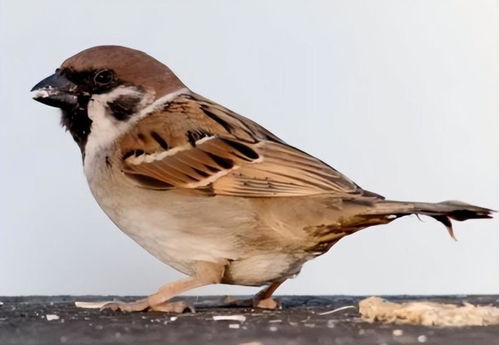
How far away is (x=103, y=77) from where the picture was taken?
3107 mm

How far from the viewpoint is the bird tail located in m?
2.67

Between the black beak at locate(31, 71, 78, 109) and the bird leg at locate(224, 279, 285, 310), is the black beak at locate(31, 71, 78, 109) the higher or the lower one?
the higher one

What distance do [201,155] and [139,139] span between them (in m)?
0.18

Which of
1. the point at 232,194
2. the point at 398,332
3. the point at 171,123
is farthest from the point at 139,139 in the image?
the point at 398,332

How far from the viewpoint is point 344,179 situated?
2965mm

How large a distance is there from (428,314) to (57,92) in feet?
3.95

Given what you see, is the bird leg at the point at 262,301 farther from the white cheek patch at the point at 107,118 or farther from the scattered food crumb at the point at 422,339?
the scattered food crumb at the point at 422,339

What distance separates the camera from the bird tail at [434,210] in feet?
8.76

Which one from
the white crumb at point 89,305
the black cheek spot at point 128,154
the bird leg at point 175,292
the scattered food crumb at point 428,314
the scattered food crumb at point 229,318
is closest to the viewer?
the scattered food crumb at point 428,314

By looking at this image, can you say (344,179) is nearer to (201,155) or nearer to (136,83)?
(201,155)

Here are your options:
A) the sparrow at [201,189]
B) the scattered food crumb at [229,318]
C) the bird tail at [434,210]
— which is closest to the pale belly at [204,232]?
the sparrow at [201,189]

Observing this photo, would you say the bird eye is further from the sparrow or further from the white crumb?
the white crumb

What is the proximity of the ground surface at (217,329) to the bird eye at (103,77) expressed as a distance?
0.62 meters

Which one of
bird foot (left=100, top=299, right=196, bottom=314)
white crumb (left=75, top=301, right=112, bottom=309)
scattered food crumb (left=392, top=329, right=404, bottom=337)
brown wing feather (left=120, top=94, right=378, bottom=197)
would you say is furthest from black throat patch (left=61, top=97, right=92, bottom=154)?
scattered food crumb (left=392, top=329, right=404, bottom=337)
